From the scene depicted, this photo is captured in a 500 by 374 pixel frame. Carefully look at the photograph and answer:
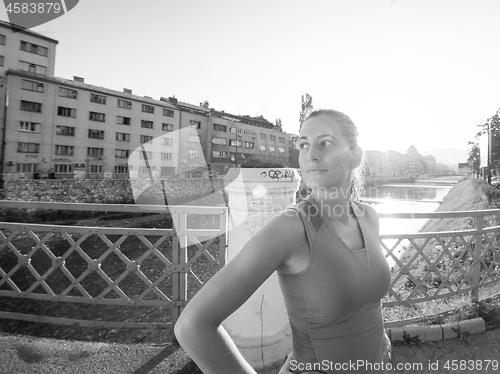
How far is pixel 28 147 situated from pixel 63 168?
4.82 meters

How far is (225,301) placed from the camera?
2.80ft

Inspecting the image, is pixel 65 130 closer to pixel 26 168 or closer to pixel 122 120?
pixel 26 168

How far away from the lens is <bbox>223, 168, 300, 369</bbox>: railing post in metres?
2.80

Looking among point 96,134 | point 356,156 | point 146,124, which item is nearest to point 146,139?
point 146,124

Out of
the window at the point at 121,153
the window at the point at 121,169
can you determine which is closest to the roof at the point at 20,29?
the window at the point at 121,153

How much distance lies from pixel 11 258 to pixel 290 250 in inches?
753

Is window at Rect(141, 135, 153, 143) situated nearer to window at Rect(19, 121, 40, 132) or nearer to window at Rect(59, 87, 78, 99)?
window at Rect(59, 87, 78, 99)

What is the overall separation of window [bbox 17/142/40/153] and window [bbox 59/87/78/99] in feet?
27.6

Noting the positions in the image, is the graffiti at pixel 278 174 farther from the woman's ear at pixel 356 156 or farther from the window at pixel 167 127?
the window at pixel 167 127

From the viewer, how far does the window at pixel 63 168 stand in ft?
129

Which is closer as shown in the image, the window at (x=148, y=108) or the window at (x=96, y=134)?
the window at (x=96, y=134)

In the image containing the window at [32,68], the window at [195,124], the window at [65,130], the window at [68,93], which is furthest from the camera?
the window at [195,124]

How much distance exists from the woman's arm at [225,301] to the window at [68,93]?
164ft

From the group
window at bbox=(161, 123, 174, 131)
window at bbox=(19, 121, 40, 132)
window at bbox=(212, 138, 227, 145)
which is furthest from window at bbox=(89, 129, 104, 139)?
window at bbox=(212, 138, 227, 145)
